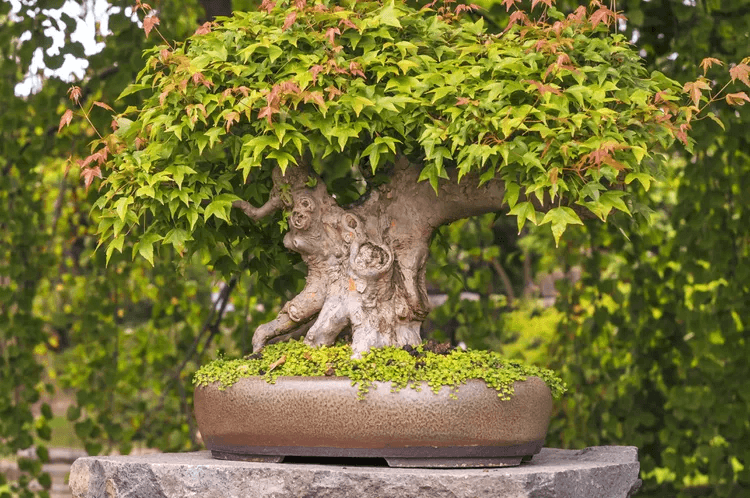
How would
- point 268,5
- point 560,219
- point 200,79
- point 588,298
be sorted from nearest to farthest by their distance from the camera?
point 560,219
point 200,79
point 268,5
point 588,298

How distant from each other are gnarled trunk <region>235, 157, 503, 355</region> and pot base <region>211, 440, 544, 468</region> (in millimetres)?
252

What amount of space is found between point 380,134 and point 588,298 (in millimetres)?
2111

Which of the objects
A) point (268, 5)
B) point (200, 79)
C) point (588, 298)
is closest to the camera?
point (200, 79)

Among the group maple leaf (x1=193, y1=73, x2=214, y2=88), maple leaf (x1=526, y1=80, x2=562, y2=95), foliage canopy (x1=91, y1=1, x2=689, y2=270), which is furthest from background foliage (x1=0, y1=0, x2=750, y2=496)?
maple leaf (x1=526, y1=80, x2=562, y2=95)

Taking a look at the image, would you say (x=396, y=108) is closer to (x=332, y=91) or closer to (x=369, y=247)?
(x=332, y=91)

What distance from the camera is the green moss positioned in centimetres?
170

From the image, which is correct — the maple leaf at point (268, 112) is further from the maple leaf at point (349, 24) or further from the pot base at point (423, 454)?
the pot base at point (423, 454)

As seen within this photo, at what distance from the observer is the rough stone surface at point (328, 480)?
1.58 meters

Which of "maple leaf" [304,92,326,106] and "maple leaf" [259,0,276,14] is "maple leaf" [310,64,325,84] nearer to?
"maple leaf" [304,92,326,106]

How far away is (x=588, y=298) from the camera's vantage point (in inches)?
145

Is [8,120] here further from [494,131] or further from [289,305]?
[494,131]

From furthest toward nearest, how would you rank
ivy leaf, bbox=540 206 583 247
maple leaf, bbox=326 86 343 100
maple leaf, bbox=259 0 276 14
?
1. maple leaf, bbox=259 0 276 14
2. maple leaf, bbox=326 86 343 100
3. ivy leaf, bbox=540 206 583 247

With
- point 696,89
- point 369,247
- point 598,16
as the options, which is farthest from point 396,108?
point 696,89

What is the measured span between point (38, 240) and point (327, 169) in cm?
127
